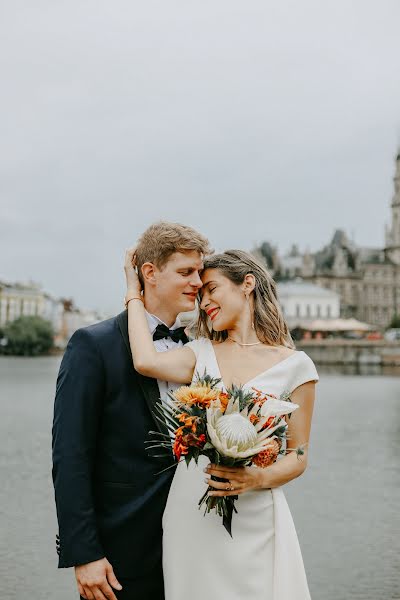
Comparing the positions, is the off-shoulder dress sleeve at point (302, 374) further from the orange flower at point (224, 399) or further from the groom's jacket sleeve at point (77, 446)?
the groom's jacket sleeve at point (77, 446)

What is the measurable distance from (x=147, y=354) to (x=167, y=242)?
1.52 feet

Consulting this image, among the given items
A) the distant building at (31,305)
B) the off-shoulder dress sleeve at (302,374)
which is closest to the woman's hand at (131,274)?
the off-shoulder dress sleeve at (302,374)

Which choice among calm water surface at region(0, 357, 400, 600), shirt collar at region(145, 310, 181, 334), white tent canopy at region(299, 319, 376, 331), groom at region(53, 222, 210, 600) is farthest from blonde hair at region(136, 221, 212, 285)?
white tent canopy at region(299, 319, 376, 331)

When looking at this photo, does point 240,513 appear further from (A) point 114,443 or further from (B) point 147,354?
(B) point 147,354

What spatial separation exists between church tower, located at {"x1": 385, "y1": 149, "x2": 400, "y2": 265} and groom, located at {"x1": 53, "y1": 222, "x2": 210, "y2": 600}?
11810 cm

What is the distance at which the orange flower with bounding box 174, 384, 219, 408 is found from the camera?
2963mm

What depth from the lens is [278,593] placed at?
321 cm

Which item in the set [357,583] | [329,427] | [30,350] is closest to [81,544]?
[357,583]

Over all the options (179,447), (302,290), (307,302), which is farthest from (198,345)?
(302,290)

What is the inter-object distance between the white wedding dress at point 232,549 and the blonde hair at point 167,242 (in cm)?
85

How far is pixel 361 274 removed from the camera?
4619 inches

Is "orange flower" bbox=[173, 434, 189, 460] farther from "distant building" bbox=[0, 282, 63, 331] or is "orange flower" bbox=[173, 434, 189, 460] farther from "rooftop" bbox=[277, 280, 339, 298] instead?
"distant building" bbox=[0, 282, 63, 331]

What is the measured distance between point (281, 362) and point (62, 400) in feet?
2.82

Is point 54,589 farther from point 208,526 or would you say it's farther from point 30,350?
point 30,350
